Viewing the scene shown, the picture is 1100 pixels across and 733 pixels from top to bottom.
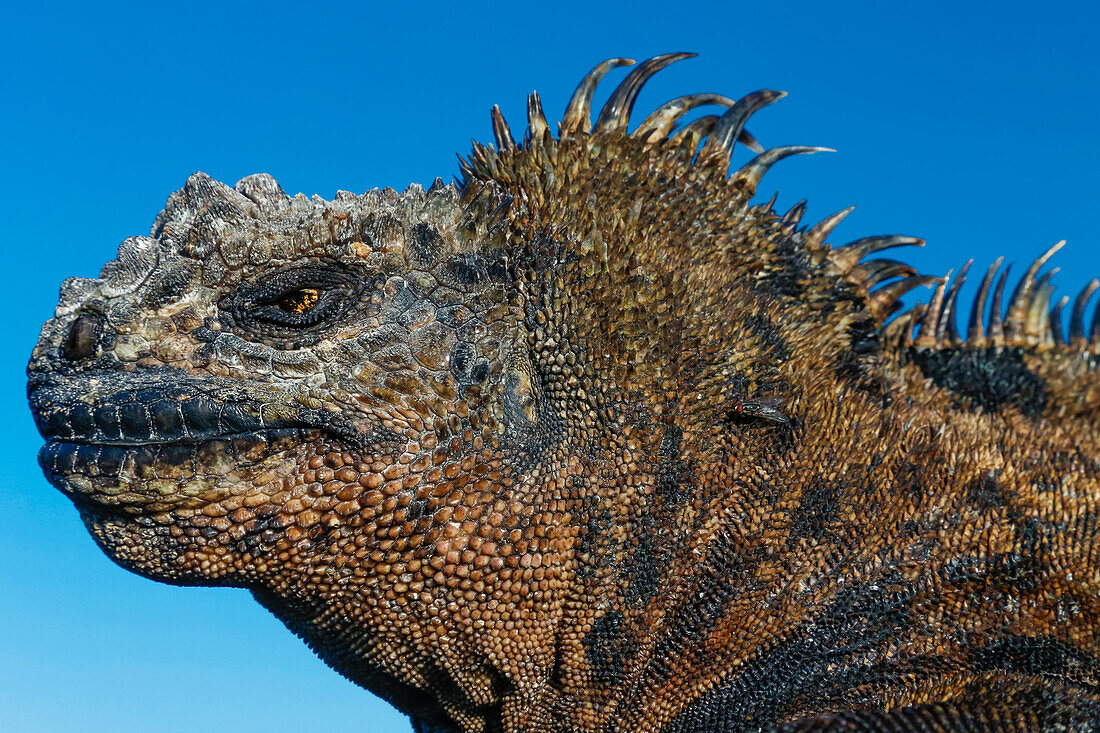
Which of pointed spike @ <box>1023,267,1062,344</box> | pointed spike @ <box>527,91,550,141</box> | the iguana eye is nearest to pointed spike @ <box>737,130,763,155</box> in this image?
pointed spike @ <box>527,91,550,141</box>

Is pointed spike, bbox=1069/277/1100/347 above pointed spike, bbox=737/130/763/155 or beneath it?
beneath

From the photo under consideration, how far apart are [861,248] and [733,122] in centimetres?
93

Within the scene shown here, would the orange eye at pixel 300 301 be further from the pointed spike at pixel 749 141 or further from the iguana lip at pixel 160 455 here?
the pointed spike at pixel 749 141

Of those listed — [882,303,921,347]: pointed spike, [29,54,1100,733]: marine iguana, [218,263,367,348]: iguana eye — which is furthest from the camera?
[882,303,921,347]: pointed spike

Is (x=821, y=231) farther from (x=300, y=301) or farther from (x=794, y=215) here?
(x=300, y=301)

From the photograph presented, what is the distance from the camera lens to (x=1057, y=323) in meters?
5.09

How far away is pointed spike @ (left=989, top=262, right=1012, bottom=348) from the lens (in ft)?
16.4

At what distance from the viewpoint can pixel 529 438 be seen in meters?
4.63

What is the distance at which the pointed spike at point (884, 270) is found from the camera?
16.6ft

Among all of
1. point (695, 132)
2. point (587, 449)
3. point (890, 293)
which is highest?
point (695, 132)

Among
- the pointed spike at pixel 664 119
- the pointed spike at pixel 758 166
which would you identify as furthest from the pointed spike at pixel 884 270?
the pointed spike at pixel 664 119

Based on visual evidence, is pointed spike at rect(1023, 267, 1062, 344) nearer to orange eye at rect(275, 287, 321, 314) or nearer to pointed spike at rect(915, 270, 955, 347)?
pointed spike at rect(915, 270, 955, 347)

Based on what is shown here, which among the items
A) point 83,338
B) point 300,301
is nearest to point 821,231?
point 300,301

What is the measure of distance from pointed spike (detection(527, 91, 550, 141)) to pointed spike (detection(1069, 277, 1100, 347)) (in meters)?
2.86
